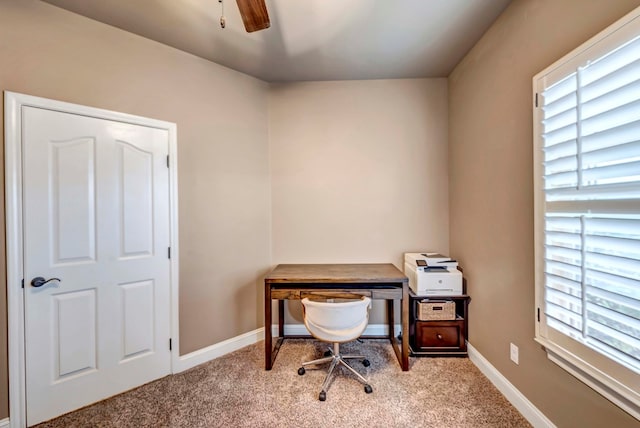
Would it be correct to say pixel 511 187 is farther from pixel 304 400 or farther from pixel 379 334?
pixel 304 400

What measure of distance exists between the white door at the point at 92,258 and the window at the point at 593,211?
2.71m

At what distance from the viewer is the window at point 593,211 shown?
1081 millimetres

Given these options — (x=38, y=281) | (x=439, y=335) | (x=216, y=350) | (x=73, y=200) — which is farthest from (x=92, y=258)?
(x=439, y=335)

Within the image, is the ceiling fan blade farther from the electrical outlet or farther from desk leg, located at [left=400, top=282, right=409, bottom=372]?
the electrical outlet

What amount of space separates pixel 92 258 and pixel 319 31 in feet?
8.01

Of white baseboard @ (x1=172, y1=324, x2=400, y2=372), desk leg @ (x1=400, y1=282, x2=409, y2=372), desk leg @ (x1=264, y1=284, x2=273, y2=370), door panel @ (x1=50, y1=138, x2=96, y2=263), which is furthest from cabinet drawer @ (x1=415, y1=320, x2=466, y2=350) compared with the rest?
door panel @ (x1=50, y1=138, x2=96, y2=263)

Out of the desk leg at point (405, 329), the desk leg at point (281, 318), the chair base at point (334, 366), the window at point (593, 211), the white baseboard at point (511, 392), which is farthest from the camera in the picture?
the desk leg at point (281, 318)

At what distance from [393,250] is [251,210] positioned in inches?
64.0

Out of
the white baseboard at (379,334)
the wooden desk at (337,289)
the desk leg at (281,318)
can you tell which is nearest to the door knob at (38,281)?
the white baseboard at (379,334)

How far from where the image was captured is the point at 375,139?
2.93 meters

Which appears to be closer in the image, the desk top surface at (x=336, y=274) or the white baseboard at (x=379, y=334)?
the white baseboard at (x=379, y=334)

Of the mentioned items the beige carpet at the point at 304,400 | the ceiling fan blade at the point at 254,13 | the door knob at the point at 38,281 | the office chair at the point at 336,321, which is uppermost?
the ceiling fan blade at the point at 254,13

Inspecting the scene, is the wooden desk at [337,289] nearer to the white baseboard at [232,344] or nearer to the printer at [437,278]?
the printer at [437,278]

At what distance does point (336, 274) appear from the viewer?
95.5 inches
